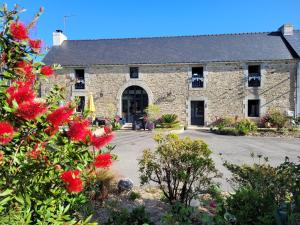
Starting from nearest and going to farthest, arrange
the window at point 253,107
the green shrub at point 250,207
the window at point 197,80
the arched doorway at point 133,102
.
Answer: the green shrub at point 250,207 < the window at point 253,107 < the window at point 197,80 < the arched doorway at point 133,102

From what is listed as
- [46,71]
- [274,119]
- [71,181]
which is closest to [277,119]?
[274,119]

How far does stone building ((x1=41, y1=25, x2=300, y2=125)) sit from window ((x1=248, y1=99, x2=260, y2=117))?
0.23 feet

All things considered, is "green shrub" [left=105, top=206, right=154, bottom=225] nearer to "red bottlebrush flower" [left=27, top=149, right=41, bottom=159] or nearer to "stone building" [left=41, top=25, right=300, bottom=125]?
"red bottlebrush flower" [left=27, top=149, right=41, bottom=159]

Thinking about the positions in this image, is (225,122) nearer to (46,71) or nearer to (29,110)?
(46,71)

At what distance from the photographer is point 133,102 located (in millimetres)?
21297

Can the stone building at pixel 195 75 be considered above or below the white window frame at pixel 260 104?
above

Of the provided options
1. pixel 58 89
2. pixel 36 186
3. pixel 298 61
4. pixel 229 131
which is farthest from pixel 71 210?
pixel 298 61

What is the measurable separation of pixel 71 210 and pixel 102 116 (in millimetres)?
18358

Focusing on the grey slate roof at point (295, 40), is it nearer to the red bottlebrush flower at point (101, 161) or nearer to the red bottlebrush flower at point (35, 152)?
the red bottlebrush flower at point (101, 161)

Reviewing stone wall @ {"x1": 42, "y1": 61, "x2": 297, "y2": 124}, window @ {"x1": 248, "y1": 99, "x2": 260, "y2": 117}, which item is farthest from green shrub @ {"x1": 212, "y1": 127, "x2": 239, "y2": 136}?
window @ {"x1": 248, "y1": 99, "x2": 260, "y2": 117}

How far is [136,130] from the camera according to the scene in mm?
18094

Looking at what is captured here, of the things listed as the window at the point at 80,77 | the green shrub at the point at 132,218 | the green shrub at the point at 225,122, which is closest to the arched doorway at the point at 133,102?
the window at the point at 80,77

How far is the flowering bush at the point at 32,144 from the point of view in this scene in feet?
6.41

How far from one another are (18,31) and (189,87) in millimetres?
18568
